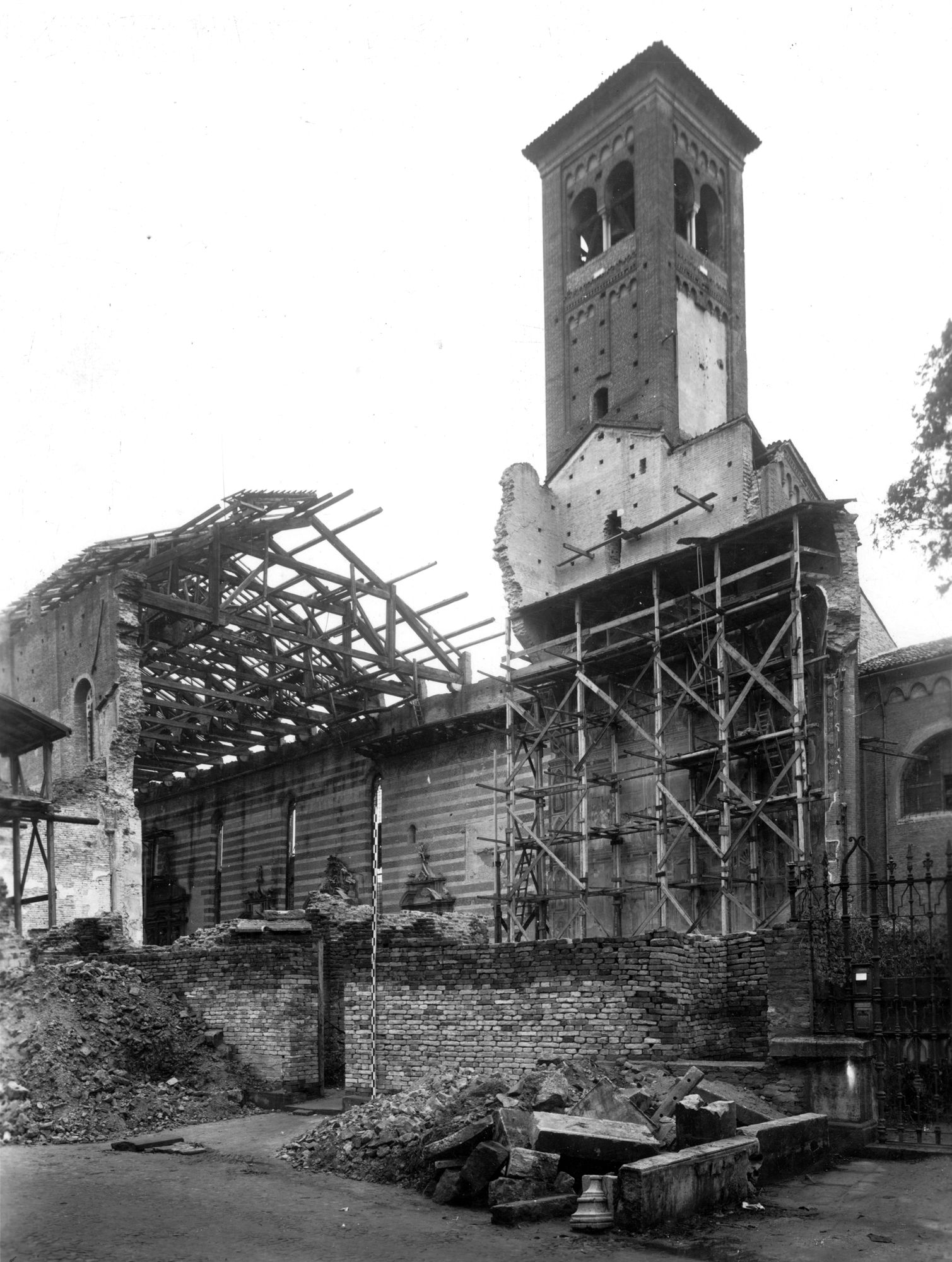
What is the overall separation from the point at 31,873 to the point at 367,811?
843 centimetres

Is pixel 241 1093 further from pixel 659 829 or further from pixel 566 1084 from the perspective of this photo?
pixel 659 829

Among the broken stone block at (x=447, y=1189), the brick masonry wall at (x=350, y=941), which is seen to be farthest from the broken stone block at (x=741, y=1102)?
the brick masonry wall at (x=350, y=941)

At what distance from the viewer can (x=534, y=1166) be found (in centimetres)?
970

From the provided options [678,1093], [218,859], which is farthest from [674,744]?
[218,859]

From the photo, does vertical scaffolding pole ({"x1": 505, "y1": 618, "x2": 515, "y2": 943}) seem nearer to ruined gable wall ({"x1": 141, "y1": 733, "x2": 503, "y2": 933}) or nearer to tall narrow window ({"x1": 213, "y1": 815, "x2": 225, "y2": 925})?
ruined gable wall ({"x1": 141, "y1": 733, "x2": 503, "y2": 933})

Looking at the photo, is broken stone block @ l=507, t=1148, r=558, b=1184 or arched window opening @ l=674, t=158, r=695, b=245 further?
arched window opening @ l=674, t=158, r=695, b=245

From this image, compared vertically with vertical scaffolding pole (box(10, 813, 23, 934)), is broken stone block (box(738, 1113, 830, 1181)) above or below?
below

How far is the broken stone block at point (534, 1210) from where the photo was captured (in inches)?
365

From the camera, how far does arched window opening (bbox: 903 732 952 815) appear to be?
68.9ft

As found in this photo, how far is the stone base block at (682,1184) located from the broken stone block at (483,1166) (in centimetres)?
118

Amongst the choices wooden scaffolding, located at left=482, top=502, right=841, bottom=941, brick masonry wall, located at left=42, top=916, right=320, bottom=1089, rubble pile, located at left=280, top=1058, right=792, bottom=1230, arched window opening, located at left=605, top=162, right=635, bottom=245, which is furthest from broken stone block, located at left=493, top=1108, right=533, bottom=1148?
arched window opening, located at left=605, top=162, right=635, bottom=245

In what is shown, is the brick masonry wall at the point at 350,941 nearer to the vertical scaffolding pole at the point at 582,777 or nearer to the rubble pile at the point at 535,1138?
the vertical scaffolding pole at the point at 582,777

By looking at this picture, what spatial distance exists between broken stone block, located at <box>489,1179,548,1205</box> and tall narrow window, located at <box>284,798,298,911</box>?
24706mm

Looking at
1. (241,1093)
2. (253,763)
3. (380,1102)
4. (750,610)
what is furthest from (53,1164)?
(253,763)
